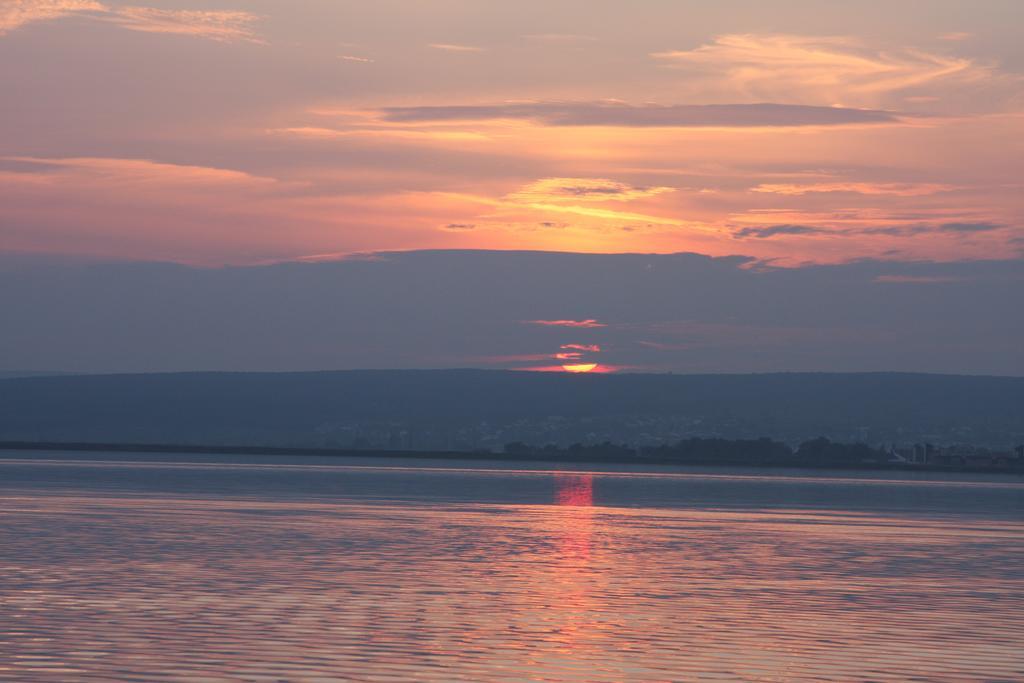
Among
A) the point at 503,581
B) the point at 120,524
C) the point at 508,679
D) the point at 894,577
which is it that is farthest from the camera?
the point at 120,524

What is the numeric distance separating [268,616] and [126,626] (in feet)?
9.67

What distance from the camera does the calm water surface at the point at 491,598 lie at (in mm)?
26219

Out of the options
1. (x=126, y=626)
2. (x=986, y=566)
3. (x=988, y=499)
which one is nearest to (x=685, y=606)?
(x=126, y=626)

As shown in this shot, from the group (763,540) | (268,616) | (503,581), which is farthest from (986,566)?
(268,616)

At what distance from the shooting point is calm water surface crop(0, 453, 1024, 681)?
86.0ft

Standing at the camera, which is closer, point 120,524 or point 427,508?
point 120,524

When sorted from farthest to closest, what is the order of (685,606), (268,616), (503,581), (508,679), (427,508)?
(427,508)
(503,581)
(685,606)
(268,616)
(508,679)

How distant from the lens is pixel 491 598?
36.0m

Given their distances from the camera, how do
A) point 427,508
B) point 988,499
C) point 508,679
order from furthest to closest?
point 988,499 → point 427,508 → point 508,679

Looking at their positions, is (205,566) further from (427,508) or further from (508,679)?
(427,508)

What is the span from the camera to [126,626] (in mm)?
29328

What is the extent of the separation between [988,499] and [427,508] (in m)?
56.1

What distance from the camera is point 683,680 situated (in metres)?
25.0

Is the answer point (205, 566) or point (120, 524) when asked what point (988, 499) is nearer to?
point (120, 524)
